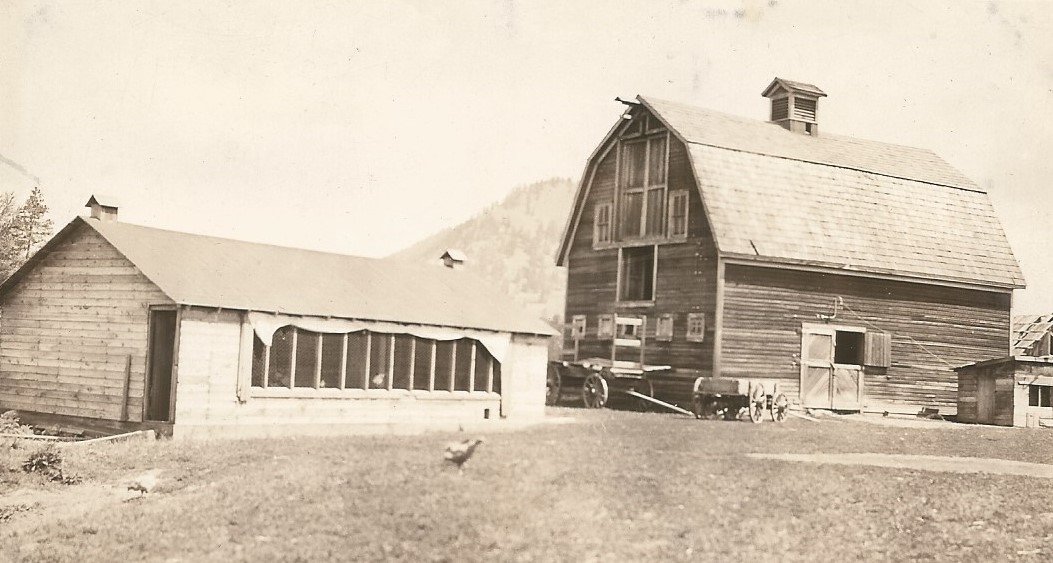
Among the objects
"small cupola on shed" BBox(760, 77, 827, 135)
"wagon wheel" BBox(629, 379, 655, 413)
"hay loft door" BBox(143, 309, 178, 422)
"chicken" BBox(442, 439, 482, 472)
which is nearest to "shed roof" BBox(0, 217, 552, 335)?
"hay loft door" BBox(143, 309, 178, 422)

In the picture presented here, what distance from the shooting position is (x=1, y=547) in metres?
12.7

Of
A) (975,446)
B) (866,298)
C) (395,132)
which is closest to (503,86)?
(395,132)

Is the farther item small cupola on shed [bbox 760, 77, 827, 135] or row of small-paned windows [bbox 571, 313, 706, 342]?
small cupola on shed [bbox 760, 77, 827, 135]

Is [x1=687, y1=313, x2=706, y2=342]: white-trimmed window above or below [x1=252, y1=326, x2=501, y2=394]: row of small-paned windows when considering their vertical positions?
above

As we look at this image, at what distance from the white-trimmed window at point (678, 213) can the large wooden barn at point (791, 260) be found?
37mm

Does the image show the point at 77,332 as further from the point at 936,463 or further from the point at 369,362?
the point at 936,463

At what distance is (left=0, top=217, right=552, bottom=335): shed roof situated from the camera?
18.6 m

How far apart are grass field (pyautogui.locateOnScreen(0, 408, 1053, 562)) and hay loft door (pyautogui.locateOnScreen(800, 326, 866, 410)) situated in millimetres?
11009

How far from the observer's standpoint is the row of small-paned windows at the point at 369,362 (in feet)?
64.4

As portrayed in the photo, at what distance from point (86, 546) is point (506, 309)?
12722 millimetres

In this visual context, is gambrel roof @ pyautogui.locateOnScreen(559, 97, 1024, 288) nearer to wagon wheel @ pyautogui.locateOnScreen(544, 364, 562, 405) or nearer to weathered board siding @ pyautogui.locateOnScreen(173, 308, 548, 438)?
wagon wheel @ pyautogui.locateOnScreen(544, 364, 562, 405)

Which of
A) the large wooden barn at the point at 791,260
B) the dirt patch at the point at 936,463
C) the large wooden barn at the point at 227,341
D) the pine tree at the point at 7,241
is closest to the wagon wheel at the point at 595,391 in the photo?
the large wooden barn at the point at 791,260

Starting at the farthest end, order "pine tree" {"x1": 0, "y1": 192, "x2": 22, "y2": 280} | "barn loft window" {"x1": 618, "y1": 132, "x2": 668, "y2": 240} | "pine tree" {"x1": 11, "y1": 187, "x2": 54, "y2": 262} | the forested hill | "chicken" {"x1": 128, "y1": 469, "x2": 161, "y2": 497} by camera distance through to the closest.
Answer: the forested hill < "barn loft window" {"x1": 618, "y1": 132, "x2": 668, "y2": 240} < "pine tree" {"x1": 0, "y1": 192, "x2": 22, "y2": 280} < "pine tree" {"x1": 11, "y1": 187, "x2": 54, "y2": 262} < "chicken" {"x1": 128, "y1": 469, "x2": 161, "y2": 497}

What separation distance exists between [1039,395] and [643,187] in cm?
1050
